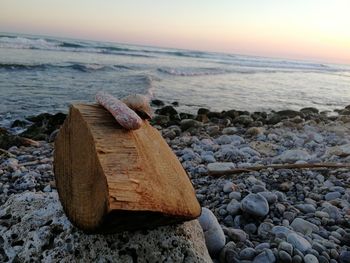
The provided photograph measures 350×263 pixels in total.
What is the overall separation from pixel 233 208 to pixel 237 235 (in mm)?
492

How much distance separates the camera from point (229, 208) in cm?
343

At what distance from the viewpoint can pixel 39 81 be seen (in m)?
14.2

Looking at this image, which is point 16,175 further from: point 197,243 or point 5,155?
point 197,243

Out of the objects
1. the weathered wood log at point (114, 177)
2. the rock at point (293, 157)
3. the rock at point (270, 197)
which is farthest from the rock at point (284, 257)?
the rock at point (293, 157)

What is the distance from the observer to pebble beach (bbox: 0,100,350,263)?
209 centimetres

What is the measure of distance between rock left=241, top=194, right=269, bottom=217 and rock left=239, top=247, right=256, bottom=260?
1.98 ft

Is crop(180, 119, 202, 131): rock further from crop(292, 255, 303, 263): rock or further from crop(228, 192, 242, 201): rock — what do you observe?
crop(292, 255, 303, 263): rock

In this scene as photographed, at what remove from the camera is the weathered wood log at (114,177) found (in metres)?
1.79

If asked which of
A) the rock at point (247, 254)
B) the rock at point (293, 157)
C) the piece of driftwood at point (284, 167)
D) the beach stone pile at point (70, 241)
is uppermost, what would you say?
the beach stone pile at point (70, 241)

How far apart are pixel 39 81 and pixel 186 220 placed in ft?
43.6

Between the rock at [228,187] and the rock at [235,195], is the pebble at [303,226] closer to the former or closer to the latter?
the rock at [235,195]

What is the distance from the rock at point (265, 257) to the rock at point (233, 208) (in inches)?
29.2

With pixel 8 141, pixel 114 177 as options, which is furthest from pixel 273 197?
pixel 8 141

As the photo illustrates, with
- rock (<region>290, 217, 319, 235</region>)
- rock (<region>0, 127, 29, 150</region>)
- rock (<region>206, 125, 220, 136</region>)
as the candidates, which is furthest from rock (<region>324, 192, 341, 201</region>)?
rock (<region>0, 127, 29, 150</region>)
